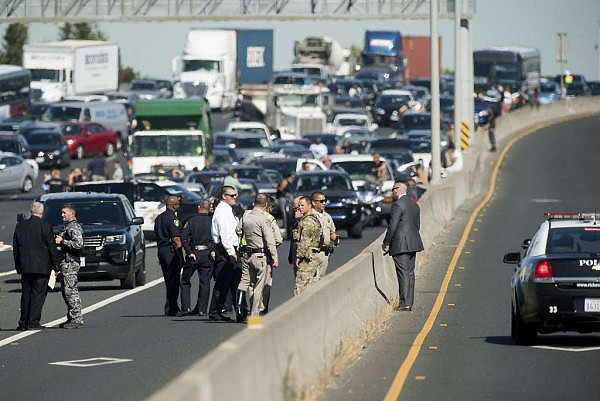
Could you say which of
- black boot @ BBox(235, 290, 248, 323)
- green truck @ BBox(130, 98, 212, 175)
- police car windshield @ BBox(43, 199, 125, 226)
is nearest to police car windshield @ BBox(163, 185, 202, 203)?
police car windshield @ BBox(43, 199, 125, 226)

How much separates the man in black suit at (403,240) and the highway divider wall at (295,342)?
232 mm

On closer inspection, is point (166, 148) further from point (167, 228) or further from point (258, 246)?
point (258, 246)

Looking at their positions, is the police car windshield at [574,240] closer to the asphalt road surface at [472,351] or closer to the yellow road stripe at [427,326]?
the asphalt road surface at [472,351]

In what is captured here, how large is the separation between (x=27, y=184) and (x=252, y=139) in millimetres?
8246

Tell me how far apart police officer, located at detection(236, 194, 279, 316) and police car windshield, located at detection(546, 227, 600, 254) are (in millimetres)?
3661

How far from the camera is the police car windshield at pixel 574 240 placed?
15688 mm

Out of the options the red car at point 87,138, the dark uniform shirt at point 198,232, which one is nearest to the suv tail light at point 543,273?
the dark uniform shirt at point 198,232

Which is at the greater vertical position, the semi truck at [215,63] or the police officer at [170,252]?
the semi truck at [215,63]

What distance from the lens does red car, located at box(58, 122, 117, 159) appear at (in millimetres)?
62281

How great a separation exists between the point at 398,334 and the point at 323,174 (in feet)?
65.1

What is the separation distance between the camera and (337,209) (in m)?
35.1

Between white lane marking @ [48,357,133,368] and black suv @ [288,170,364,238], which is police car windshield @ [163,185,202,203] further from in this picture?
white lane marking @ [48,357,133,368]

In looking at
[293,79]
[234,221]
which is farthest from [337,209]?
[293,79]

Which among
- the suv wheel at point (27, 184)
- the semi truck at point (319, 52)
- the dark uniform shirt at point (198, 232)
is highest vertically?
the semi truck at point (319, 52)
